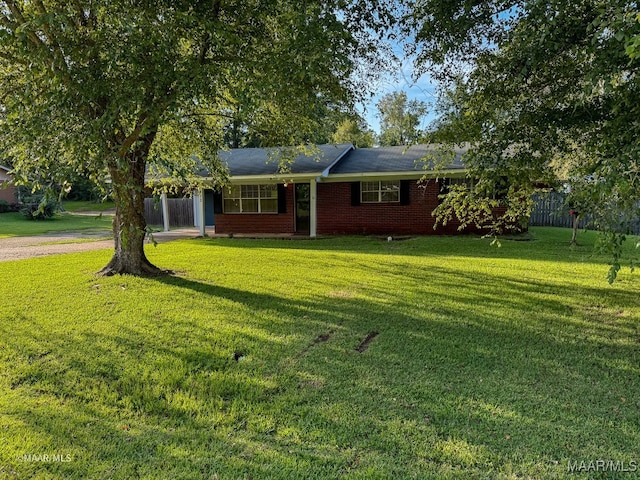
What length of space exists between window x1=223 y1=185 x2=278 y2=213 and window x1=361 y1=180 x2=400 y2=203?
10.9ft

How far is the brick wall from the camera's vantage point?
548 inches

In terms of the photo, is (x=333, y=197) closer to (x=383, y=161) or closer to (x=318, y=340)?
(x=383, y=161)

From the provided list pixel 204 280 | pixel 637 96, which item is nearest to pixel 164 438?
pixel 637 96

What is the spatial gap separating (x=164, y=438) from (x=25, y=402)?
129 centimetres

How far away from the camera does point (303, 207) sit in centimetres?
1547

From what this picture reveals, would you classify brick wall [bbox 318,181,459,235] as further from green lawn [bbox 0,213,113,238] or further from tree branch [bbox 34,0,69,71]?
tree branch [bbox 34,0,69,71]

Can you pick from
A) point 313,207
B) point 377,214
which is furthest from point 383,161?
point 313,207

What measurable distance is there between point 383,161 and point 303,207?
3.39 m

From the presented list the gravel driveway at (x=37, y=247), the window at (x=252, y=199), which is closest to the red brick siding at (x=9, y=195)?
the gravel driveway at (x=37, y=247)

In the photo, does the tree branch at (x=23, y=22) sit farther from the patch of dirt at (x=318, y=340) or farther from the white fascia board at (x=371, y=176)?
the white fascia board at (x=371, y=176)

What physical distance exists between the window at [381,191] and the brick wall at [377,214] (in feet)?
0.59

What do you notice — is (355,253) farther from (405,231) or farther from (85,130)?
(85,130)

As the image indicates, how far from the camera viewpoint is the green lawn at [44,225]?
59.3ft

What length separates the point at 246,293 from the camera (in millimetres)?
6410
